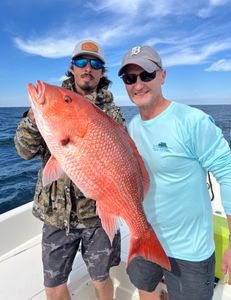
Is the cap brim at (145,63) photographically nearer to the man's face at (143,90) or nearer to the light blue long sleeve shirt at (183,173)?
the man's face at (143,90)

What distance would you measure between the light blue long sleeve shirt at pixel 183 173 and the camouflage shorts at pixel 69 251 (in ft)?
1.82

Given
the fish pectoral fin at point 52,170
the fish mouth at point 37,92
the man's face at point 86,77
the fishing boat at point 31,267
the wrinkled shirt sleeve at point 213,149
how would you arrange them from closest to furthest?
the fish mouth at point 37,92 < the fish pectoral fin at point 52,170 < the wrinkled shirt sleeve at point 213,149 < the man's face at point 86,77 < the fishing boat at point 31,267

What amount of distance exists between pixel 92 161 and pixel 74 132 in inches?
7.0

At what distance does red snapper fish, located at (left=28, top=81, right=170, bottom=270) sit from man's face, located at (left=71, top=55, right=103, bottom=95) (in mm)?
873

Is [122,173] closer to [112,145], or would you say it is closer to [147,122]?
[112,145]

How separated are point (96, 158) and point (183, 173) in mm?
689

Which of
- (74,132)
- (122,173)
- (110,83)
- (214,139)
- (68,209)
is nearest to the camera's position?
(74,132)

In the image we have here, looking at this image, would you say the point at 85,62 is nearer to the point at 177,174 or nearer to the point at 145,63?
the point at 145,63

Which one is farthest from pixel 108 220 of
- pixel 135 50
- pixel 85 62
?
pixel 85 62

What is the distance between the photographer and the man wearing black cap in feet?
7.81

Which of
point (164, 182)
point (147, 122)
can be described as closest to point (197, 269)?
point (164, 182)

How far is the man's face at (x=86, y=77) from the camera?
97.0 inches

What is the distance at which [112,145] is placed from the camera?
1663 mm

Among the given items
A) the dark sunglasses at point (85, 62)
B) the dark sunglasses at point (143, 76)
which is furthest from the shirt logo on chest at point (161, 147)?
the dark sunglasses at point (85, 62)
